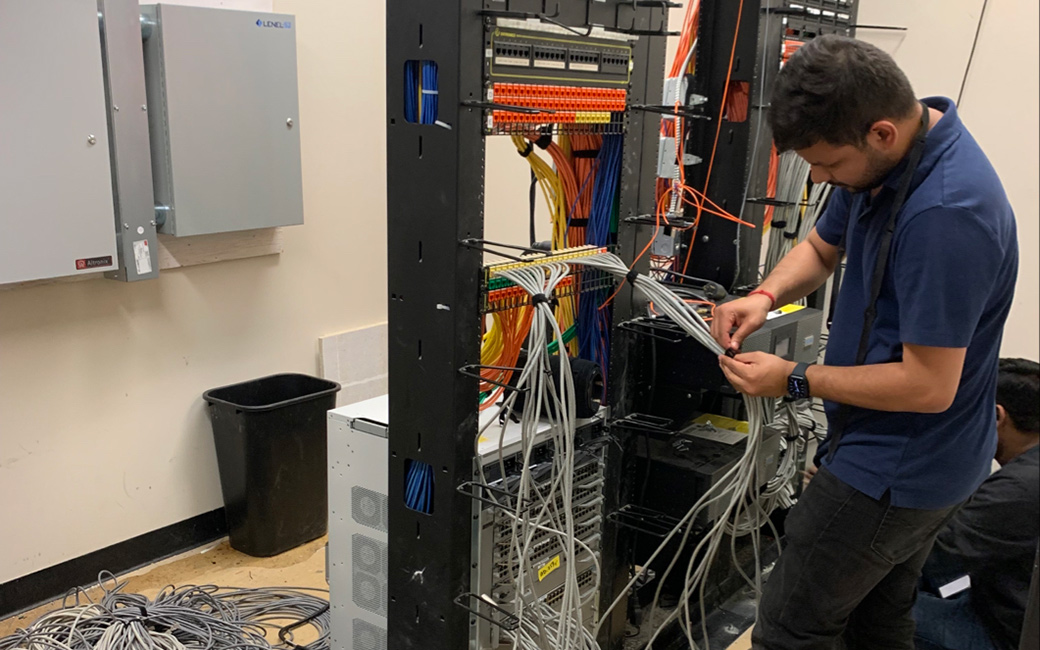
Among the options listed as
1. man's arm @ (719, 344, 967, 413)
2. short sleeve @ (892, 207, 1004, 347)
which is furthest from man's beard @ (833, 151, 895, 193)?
man's arm @ (719, 344, 967, 413)

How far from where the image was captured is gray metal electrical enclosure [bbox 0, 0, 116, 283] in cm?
232

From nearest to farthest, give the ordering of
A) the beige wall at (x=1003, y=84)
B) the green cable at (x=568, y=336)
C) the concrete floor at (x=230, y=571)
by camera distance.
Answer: the beige wall at (x=1003, y=84) < the green cable at (x=568, y=336) < the concrete floor at (x=230, y=571)

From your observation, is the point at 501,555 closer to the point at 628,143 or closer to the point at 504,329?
the point at 504,329

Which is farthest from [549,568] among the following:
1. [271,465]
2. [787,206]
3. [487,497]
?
[787,206]

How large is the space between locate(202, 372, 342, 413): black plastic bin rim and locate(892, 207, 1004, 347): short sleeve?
2149mm

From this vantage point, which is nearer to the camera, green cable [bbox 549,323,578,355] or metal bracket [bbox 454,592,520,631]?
metal bracket [bbox 454,592,520,631]

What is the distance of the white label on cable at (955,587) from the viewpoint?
7.52 ft

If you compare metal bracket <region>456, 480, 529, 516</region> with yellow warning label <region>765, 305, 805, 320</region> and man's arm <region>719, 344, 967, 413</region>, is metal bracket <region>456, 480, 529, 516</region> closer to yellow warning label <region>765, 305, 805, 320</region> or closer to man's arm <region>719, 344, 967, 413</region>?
man's arm <region>719, 344, 967, 413</region>

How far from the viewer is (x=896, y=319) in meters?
1.57

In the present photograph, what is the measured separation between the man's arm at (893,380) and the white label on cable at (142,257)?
78.4 inches

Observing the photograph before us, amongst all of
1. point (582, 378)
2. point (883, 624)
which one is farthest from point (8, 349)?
point (883, 624)

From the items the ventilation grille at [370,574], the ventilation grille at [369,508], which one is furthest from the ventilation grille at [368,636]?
the ventilation grille at [369,508]

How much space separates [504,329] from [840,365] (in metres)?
0.72

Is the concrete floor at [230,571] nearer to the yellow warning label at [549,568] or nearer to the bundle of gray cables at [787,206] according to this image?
the yellow warning label at [549,568]
